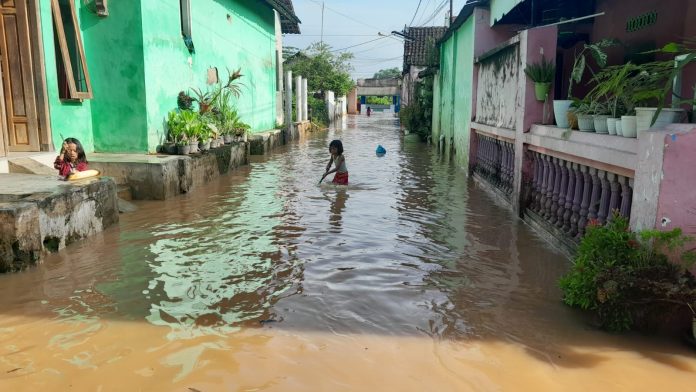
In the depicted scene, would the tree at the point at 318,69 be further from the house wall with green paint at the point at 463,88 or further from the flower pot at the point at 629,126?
the flower pot at the point at 629,126

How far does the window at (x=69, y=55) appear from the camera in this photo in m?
7.95

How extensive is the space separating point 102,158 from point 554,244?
23.5 ft

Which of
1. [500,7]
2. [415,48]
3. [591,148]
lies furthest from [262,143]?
[415,48]

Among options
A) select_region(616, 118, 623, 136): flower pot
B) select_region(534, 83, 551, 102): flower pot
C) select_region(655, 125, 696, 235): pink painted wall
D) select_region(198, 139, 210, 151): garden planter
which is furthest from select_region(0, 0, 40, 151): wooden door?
select_region(655, 125, 696, 235): pink painted wall

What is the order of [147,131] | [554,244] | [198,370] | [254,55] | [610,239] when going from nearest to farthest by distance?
1. [198,370]
2. [610,239]
3. [554,244]
4. [147,131]
5. [254,55]

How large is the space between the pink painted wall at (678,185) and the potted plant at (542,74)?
3.16m

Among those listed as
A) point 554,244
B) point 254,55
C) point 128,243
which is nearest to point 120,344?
point 128,243

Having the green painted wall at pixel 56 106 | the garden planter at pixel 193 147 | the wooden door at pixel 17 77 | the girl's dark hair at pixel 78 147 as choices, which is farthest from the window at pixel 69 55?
the girl's dark hair at pixel 78 147

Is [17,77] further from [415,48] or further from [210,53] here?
[415,48]

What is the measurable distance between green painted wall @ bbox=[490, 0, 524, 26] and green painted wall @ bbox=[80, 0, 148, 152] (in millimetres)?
6321

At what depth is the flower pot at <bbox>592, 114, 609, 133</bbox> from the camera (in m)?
4.63

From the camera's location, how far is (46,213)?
5.02 metres

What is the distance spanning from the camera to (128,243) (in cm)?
568

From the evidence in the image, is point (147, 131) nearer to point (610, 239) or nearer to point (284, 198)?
point (284, 198)
